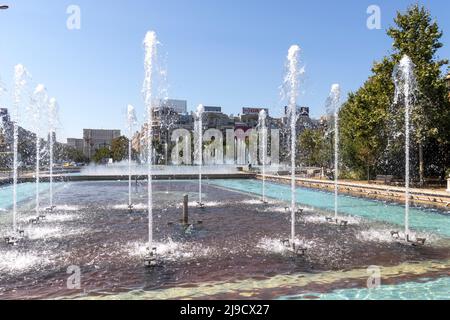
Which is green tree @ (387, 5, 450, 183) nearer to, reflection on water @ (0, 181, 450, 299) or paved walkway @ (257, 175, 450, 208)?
paved walkway @ (257, 175, 450, 208)

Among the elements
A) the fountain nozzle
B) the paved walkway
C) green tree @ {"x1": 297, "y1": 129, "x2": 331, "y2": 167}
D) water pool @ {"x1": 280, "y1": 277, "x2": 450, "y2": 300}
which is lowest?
water pool @ {"x1": 280, "y1": 277, "x2": 450, "y2": 300}

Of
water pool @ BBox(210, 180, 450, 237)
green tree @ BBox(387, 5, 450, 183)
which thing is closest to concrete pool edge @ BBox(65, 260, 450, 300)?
water pool @ BBox(210, 180, 450, 237)

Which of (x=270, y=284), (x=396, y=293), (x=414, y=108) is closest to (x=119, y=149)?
(x=414, y=108)

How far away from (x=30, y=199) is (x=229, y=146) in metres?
88.5

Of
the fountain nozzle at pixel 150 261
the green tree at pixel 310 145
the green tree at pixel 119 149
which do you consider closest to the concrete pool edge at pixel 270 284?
the fountain nozzle at pixel 150 261

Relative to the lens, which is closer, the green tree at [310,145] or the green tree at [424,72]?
the green tree at [424,72]

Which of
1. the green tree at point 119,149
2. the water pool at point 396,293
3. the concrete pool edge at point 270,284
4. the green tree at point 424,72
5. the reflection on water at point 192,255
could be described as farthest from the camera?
the green tree at point 119,149

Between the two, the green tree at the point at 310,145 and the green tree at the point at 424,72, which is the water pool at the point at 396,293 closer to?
the green tree at the point at 424,72

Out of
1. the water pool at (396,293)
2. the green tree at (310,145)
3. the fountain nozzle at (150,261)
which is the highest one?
the green tree at (310,145)

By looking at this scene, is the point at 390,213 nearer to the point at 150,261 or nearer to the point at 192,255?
the point at 192,255

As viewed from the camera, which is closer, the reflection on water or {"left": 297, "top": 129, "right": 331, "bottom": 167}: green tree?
the reflection on water

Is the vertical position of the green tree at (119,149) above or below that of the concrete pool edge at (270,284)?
above

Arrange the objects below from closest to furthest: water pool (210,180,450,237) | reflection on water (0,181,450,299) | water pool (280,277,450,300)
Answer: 1. water pool (280,277,450,300)
2. reflection on water (0,181,450,299)
3. water pool (210,180,450,237)

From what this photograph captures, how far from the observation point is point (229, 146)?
371 ft
